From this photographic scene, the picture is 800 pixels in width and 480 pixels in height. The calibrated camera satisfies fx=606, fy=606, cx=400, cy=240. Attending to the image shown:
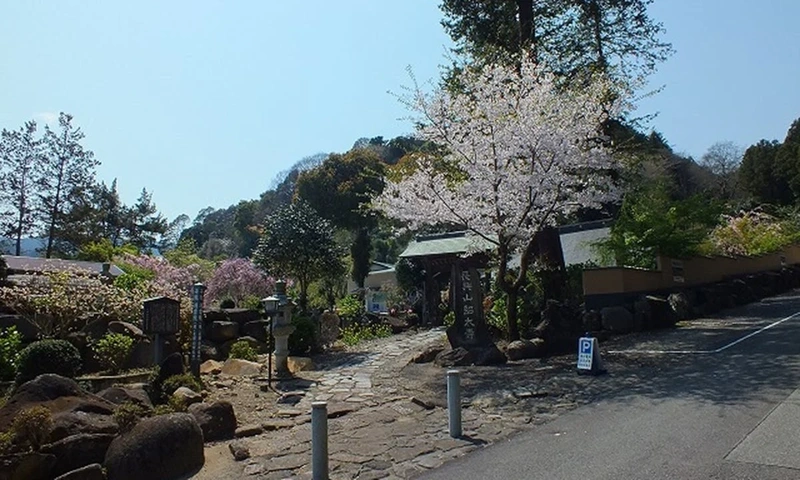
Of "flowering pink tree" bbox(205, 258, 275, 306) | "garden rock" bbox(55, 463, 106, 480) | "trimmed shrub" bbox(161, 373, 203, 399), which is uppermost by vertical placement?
"flowering pink tree" bbox(205, 258, 275, 306)

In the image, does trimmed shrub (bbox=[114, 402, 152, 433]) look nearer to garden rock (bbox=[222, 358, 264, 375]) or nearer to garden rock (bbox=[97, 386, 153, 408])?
garden rock (bbox=[97, 386, 153, 408])

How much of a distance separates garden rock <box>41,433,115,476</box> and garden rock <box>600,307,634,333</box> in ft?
40.2

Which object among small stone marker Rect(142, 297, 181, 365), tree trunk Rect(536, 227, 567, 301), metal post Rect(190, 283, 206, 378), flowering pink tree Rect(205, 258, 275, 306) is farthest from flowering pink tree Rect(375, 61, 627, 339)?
flowering pink tree Rect(205, 258, 275, 306)

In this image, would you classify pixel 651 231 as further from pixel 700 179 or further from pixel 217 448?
pixel 700 179

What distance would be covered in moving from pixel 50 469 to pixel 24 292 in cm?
629

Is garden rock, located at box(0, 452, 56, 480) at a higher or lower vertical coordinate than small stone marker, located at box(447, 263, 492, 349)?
lower

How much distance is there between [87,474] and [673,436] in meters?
5.82

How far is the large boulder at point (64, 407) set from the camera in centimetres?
626

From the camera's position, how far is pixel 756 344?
1188 centimetres

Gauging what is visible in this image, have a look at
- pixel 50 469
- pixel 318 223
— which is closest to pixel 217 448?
pixel 50 469

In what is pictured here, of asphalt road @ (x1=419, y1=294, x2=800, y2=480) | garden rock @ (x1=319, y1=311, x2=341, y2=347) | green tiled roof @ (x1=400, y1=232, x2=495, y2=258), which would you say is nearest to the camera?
asphalt road @ (x1=419, y1=294, x2=800, y2=480)

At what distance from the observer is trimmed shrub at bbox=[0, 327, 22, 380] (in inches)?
361

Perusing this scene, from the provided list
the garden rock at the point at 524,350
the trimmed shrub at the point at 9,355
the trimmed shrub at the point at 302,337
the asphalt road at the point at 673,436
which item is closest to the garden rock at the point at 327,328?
the trimmed shrub at the point at 302,337

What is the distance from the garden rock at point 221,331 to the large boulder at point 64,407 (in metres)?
6.91
